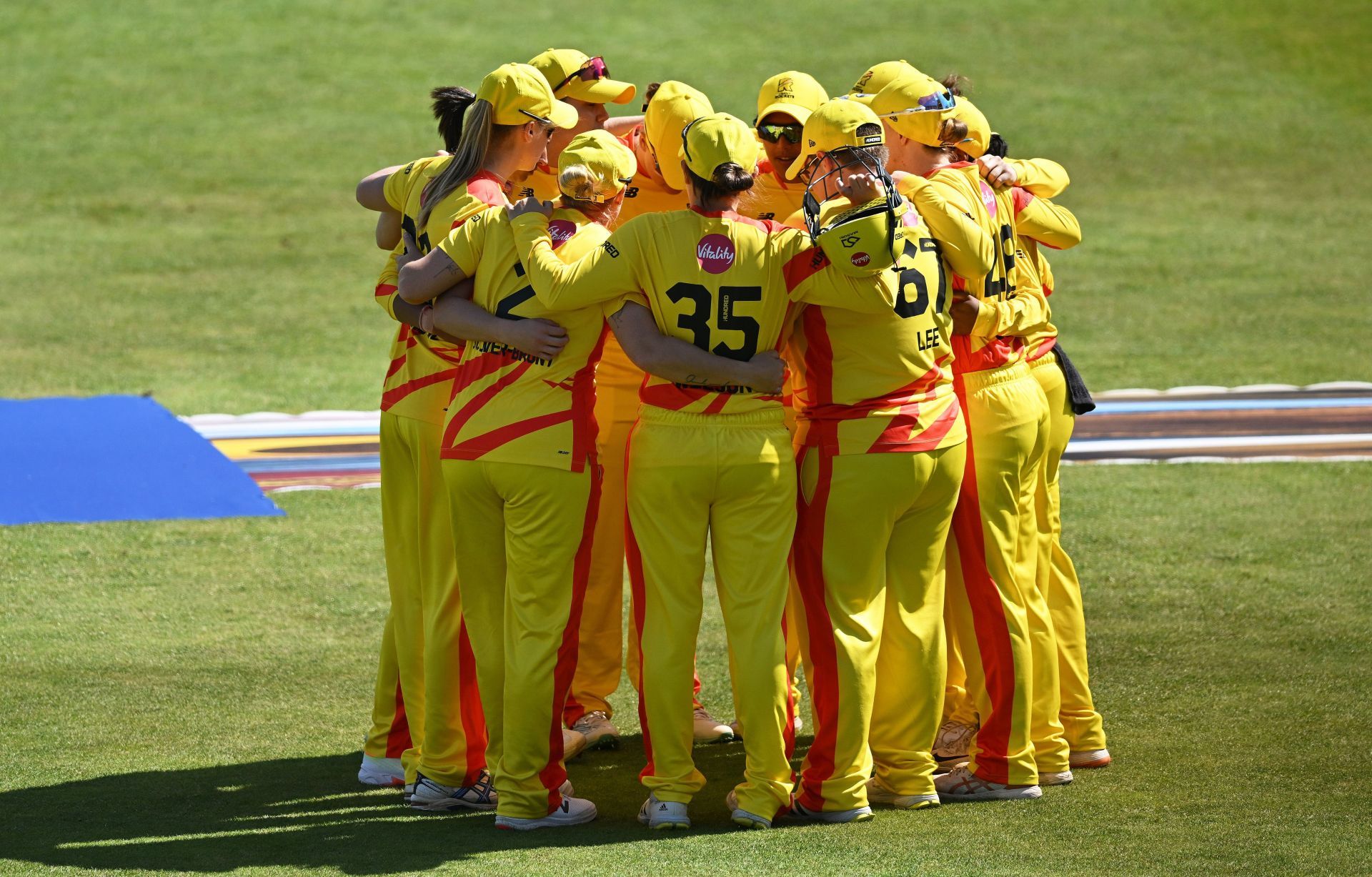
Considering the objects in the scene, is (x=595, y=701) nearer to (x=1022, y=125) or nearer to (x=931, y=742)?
(x=931, y=742)

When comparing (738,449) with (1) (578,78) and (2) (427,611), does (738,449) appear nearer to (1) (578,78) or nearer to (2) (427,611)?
(2) (427,611)

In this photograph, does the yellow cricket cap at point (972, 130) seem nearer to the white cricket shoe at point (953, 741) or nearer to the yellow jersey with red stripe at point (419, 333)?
the yellow jersey with red stripe at point (419, 333)

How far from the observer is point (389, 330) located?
13.0 meters

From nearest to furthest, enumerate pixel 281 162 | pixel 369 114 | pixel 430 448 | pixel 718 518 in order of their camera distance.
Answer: pixel 718 518 → pixel 430 448 → pixel 281 162 → pixel 369 114

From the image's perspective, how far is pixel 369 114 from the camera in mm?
18312

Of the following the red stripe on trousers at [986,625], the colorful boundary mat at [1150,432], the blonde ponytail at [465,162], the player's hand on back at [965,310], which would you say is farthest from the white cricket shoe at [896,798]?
the colorful boundary mat at [1150,432]

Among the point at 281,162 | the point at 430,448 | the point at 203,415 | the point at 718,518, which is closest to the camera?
the point at 718,518

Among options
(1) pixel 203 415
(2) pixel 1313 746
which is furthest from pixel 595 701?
(1) pixel 203 415

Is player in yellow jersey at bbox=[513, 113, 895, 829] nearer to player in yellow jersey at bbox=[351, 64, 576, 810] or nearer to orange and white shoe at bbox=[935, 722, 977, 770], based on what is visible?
player in yellow jersey at bbox=[351, 64, 576, 810]

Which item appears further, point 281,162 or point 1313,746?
point 281,162

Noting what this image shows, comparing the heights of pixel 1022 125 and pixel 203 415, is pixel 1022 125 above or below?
above

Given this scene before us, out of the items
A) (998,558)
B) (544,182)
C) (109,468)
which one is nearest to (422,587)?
(544,182)

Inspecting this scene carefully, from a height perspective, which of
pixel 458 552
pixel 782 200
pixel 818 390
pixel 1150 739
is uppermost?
pixel 782 200

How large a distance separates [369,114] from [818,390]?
14.2 metres
